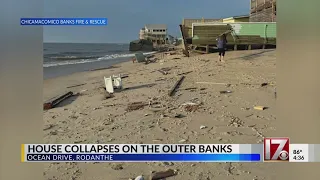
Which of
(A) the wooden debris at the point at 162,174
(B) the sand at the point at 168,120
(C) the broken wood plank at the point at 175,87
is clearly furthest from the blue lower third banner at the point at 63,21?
(C) the broken wood plank at the point at 175,87

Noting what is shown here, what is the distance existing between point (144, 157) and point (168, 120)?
6.26 feet

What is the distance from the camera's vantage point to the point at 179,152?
1.72m

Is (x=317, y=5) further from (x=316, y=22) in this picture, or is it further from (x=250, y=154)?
(x=250, y=154)

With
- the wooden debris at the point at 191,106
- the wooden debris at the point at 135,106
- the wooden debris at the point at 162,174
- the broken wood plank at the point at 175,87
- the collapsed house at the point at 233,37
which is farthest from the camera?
the collapsed house at the point at 233,37

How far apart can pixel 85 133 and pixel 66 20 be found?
1.17m

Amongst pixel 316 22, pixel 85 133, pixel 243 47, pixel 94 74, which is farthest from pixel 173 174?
pixel 243 47

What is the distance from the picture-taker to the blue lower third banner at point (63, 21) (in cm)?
164

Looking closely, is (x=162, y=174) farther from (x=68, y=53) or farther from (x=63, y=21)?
(x=68, y=53)

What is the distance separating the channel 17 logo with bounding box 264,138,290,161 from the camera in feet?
5.54

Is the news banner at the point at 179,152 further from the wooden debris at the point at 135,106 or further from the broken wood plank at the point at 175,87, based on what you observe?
the broken wood plank at the point at 175,87

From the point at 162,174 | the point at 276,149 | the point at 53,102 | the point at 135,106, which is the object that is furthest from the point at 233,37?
the point at 276,149

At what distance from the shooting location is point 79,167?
208cm

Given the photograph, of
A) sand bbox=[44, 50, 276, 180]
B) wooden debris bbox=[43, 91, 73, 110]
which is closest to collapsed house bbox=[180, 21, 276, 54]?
sand bbox=[44, 50, 276, 180]

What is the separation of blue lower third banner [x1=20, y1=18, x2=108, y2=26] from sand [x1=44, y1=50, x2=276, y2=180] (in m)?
0.37
